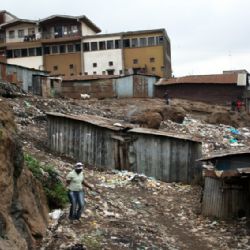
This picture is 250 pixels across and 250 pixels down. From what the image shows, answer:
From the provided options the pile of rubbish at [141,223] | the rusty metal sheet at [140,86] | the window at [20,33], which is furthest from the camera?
the window at [20,33]

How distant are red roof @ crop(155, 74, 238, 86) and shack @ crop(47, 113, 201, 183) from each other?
2038 cm

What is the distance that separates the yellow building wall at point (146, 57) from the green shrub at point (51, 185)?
35435mm

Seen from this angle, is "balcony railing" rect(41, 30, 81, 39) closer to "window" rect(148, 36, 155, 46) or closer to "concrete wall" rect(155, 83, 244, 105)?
"window" rect(148, 36, 155, 46)

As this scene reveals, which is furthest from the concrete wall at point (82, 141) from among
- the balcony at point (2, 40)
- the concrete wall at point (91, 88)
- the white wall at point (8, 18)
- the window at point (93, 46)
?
the white wall at point (8, 18)

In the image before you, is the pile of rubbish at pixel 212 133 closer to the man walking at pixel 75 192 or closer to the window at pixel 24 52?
the man walking at pixel 75 192

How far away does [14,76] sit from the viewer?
30.8 m

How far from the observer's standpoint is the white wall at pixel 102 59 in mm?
46625

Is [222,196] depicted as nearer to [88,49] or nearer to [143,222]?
[143,222]

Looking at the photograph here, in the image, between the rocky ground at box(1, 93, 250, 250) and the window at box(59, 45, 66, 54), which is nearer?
the rocky ground at box(1, 93, 250, 250)

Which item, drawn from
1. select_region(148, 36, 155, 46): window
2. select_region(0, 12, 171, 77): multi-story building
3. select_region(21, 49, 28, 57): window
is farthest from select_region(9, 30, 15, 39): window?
select_region(148, 36, 155, 46): window

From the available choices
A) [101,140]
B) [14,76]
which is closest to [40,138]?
[101,140]

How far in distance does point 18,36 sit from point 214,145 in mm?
34977

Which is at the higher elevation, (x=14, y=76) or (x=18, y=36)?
(x=18, y=36)

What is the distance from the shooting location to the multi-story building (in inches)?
1790
